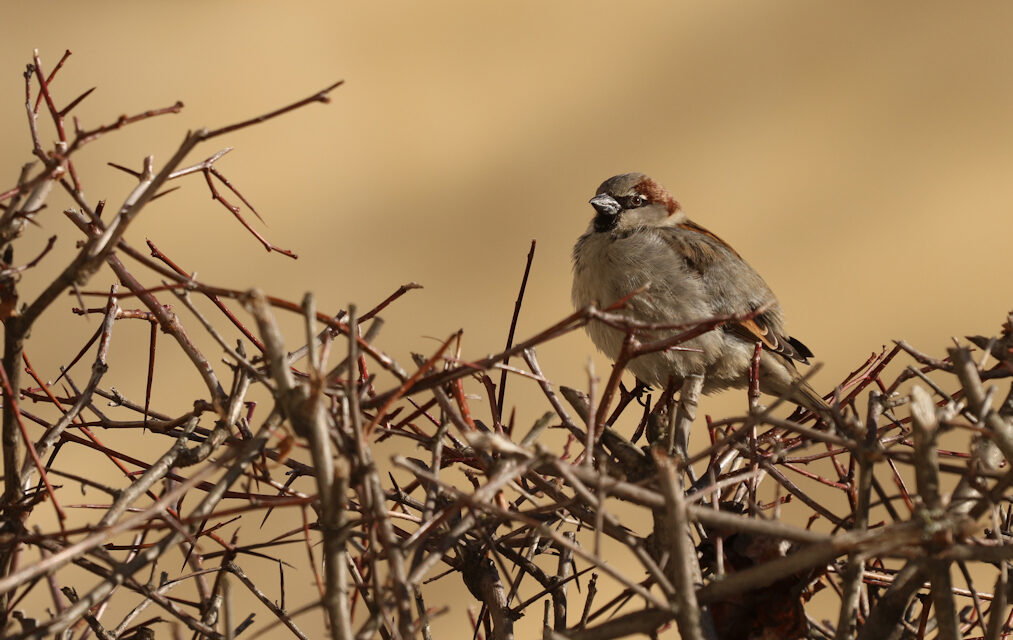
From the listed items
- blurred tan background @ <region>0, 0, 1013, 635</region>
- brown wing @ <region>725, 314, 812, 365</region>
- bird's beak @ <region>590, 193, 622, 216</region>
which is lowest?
brown wing @ <region>725, 314, 812, 365</region>

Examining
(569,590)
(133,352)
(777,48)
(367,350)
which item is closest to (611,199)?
(569,590)

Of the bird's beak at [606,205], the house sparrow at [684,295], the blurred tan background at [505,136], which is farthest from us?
the blurred tan background at [505,136]

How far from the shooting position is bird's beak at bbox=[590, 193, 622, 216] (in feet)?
11.3

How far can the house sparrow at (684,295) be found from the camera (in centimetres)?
314

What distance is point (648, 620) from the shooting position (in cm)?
108

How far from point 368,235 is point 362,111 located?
918mm

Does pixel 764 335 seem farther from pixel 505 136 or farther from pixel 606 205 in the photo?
pixel 505 136

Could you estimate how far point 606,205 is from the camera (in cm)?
344

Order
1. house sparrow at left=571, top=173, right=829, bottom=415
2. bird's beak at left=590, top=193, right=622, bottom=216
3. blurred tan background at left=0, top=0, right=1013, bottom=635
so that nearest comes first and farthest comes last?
house sparrow at left=571, top=173, right=829, bottom=415 < bird's beak at left=590, top=193, right=622, bottom=216 < blurred tan background at left=0, top=0, right=1013, bottom=635

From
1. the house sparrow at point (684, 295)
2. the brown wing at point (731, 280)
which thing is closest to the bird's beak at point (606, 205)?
the house sparrow at point (684, 295)

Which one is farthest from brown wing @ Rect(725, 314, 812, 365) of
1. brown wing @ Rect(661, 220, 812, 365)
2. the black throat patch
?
the black throat patch

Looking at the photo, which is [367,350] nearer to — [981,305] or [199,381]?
[199,381]

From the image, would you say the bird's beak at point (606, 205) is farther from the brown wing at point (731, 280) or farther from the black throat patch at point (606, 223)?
the brown wing at point (731, 280)

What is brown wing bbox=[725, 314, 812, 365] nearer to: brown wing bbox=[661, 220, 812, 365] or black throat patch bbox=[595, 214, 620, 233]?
brown wing bbox=[661, 220, 812, 365]
